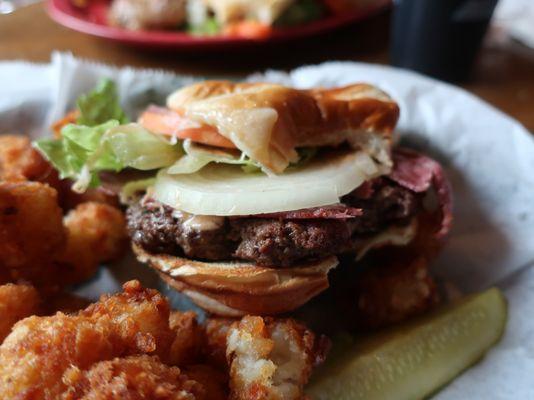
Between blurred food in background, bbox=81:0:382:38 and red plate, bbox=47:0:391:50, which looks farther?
blurred food in background, bbox=81:0:382:38

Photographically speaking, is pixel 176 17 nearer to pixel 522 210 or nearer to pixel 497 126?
pixel 497 126

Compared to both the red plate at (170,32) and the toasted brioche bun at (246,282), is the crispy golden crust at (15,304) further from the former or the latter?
the red plate at (170,32)

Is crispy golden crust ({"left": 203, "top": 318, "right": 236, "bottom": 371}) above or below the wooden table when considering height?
above

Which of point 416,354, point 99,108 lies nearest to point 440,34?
point 99,108

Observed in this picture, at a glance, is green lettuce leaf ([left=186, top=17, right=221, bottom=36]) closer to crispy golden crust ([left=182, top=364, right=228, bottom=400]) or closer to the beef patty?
the beef patty

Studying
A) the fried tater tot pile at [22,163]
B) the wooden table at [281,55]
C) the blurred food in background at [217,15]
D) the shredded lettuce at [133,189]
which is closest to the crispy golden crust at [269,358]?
the shredded lettuce at [133,189]

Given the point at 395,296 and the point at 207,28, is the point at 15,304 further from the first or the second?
the point at 207,28

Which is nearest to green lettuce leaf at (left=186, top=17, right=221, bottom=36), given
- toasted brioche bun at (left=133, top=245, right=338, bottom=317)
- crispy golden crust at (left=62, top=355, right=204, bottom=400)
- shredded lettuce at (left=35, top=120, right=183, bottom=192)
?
shredded lettuce at (left=35, top=120, right=183, bottom=192)

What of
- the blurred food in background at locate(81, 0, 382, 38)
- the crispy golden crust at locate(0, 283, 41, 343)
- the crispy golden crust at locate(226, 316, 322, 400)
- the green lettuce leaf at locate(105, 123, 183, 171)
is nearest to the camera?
the crispy golden crust at locate(226, 316, 322, 400)

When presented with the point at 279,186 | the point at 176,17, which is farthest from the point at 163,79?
the point at 279,186
